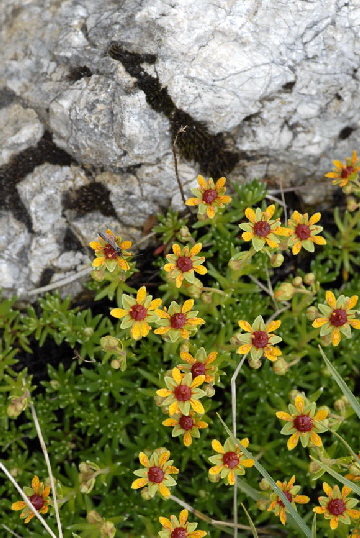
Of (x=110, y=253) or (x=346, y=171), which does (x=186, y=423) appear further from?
(x=346, y=171)

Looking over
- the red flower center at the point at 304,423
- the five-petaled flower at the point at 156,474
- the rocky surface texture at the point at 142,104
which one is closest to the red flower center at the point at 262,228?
the rocky surface texture at the point at 142,104

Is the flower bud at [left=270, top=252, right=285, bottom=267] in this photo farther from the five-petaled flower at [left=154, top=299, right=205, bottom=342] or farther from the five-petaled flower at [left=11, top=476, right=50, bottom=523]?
the five-petaled flower at [left=11, top=476, right=50, bottom=523]

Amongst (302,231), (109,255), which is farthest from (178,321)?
(302,231)

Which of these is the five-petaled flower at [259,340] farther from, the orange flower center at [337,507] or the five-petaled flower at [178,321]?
the orange flower center at [337,507]

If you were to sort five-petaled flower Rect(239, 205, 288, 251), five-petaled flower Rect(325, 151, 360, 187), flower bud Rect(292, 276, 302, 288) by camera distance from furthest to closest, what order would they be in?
five-petaled flower Rect(325, 151, 360, 187) < flower bud Rect(292, 276, 302, 288) < five-petaled flower Rect(239, 205, 288, 251)

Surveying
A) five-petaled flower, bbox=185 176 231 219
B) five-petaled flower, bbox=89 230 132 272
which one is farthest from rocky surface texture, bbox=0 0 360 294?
five-petaled flower, bbox=89 230 132 272

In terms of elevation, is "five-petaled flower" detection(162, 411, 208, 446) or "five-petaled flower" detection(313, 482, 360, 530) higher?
"five-petaled flower" detection(162, 411, 208, 446)
